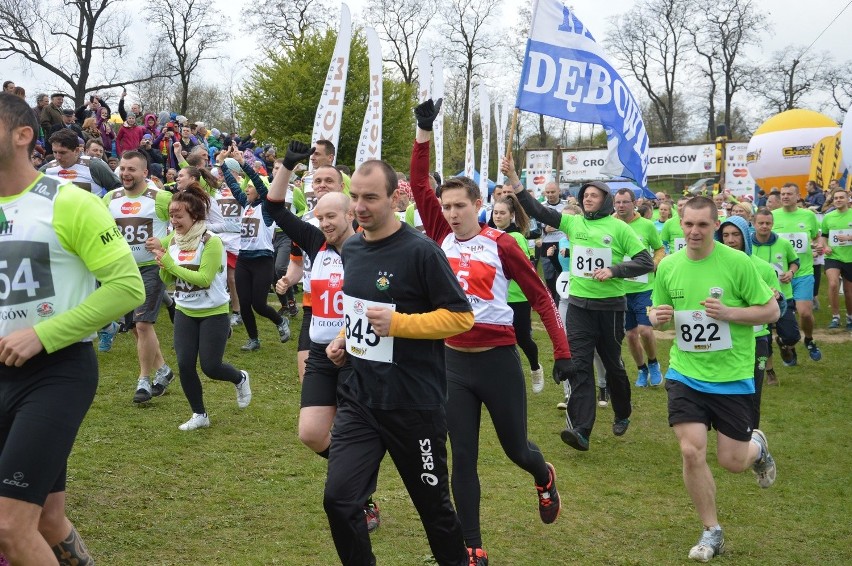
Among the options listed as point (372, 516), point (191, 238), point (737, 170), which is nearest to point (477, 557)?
point (372, 516)

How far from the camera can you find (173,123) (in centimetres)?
2119

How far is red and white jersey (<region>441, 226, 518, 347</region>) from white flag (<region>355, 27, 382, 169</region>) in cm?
493

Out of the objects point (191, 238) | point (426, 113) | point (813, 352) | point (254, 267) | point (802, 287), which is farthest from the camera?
point (813, 352)

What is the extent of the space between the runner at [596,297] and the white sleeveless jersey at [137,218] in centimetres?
407

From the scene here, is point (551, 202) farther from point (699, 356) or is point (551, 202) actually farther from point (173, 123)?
point (173, 123)

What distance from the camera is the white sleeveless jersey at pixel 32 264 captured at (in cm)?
355

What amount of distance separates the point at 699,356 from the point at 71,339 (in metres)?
3.87

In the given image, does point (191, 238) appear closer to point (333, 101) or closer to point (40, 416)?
point (333, 101)

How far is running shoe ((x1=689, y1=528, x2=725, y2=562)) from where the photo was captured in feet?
18.5

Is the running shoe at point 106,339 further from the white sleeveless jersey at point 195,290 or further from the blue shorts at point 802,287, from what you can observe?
the blue shorts at point 802,287

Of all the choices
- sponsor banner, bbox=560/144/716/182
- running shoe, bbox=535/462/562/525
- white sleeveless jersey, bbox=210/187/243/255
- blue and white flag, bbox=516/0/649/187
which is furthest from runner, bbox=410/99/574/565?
sponsor banner, bbox=560/144/716/182

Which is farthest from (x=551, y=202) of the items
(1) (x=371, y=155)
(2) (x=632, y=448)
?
(2) (x=632, y=448)

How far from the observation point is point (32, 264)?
140 inches

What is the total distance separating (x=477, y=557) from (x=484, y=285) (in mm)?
1638
